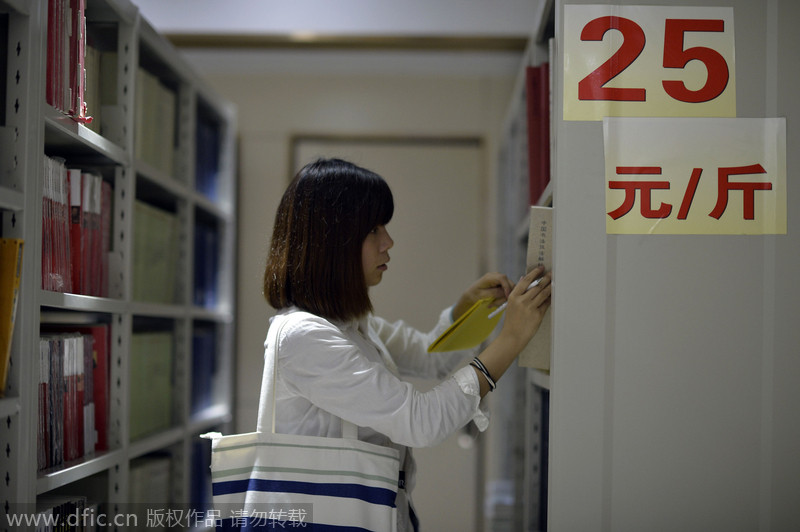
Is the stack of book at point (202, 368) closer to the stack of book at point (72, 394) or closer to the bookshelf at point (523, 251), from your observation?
the stack of book at point (72, 394)

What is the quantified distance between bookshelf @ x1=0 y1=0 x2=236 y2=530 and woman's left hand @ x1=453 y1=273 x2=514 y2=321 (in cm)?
83

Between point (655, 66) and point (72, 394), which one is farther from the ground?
point (655, 66)

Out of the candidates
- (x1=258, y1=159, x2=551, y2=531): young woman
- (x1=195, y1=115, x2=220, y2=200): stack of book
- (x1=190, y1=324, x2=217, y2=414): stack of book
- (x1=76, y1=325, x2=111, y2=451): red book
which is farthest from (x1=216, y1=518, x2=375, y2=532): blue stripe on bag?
(x1=195, y1=115, x2=220, y2=200): stack of book

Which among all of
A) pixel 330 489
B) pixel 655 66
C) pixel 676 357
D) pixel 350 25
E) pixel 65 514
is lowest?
pixel 65 514

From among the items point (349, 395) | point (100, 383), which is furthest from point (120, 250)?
point (349, 395)

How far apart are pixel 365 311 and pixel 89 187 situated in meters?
0.72

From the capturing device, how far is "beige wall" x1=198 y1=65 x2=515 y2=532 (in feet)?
9.61

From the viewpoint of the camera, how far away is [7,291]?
1163 mm

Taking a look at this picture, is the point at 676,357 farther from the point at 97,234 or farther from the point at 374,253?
the point at 97,234

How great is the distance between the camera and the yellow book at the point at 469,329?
139 centimetres

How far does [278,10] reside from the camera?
281 cm

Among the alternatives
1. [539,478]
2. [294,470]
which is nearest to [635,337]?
[294,470]

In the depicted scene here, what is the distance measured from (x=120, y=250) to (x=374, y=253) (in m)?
0.71

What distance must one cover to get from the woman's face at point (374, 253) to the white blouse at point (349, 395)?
15cm
